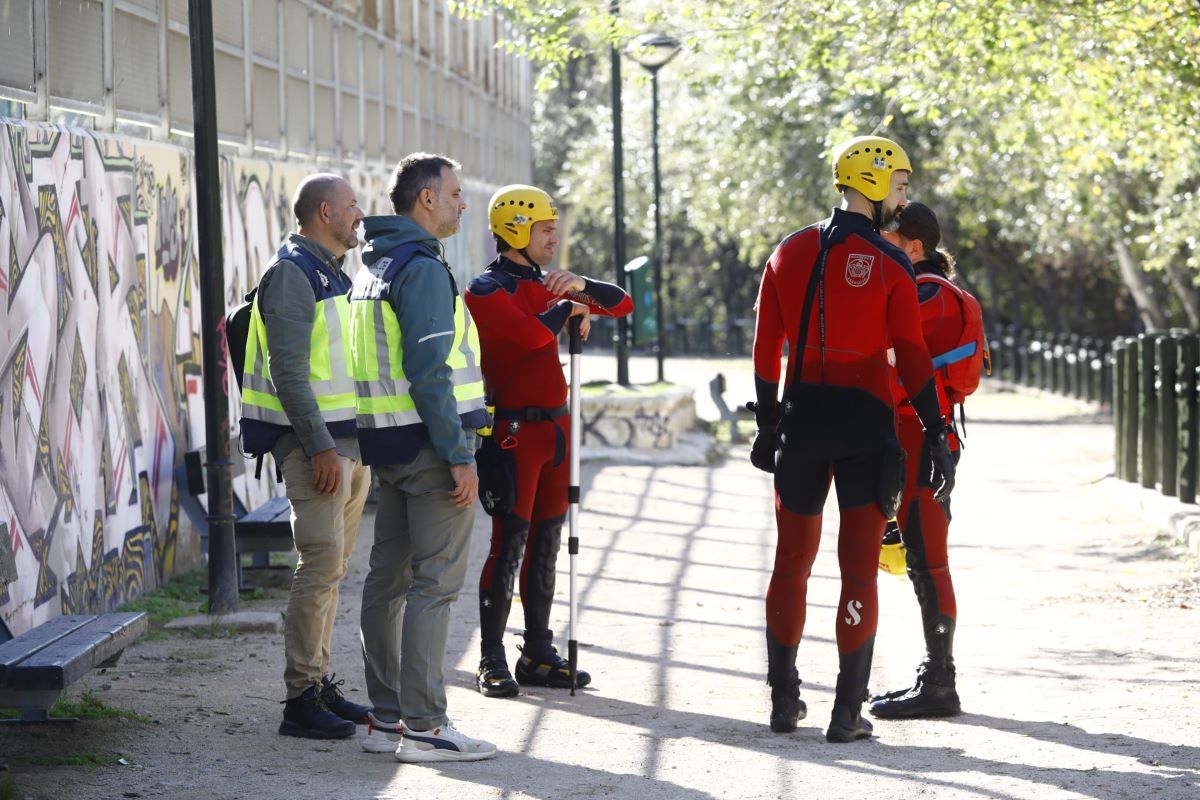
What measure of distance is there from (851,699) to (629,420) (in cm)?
1099

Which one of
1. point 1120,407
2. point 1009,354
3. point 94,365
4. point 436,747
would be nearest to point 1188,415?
point 1120,407

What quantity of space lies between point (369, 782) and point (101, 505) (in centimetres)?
364

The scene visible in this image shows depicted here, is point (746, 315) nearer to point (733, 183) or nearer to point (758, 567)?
point (733, 183)

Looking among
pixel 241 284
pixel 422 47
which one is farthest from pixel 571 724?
pixel 422 47

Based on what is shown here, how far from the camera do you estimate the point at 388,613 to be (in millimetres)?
6168

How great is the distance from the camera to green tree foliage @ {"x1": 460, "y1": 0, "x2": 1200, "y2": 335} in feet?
44.9

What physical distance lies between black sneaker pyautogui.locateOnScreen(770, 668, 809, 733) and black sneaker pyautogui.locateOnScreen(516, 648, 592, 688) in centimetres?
116

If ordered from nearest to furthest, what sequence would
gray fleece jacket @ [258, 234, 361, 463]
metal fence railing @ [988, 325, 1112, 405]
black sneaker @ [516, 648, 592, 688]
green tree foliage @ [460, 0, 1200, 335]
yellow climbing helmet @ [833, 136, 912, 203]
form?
gray fleece jacket @ [258, 234, 361, 463] < yellow climbing helmet @ [833, 136, 912, 203] < black sneaker @ [516, 648, 592, 688] < green tree foliage @ [460, 0, 1200, 335] < metal fence railing @ [988, 325, 1112, 405]

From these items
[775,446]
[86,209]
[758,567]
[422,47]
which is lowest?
[758,567]

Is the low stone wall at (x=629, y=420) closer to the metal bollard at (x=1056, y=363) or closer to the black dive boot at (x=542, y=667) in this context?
the black dive boot at (x=542, y=667)

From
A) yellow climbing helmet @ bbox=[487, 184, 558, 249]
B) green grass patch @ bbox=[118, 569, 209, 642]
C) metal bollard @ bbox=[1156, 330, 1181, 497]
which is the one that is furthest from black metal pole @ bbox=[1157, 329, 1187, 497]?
yellow climbing helmet @ bbox=[487, 184, 558, 249]

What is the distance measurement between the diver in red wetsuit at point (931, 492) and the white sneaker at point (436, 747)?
1593mm

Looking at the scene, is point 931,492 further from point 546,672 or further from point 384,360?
point 384,360

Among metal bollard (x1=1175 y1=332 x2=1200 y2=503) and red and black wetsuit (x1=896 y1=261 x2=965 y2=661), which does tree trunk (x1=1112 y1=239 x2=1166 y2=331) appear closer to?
metal bollard (x1=1175 y1=332 x2=1200 y2=503)
